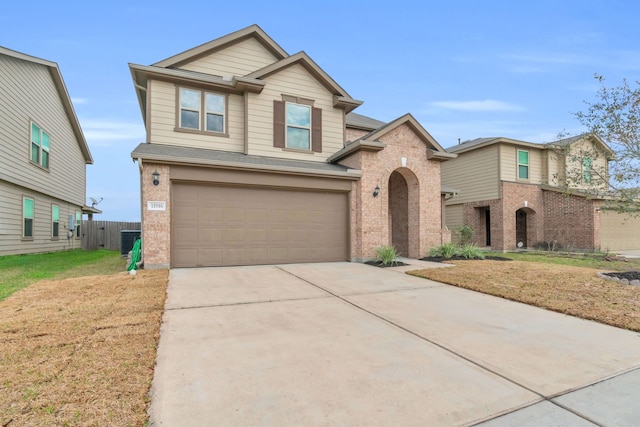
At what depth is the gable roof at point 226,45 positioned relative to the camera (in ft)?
33.9

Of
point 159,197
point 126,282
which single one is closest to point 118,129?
point 159,197

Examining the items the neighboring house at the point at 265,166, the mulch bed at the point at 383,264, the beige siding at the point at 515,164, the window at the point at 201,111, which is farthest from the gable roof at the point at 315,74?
the beige siding at the point at 515,164

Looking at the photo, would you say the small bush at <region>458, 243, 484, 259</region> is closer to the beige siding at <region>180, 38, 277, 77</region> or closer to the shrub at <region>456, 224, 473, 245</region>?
the shrub at <region>456, 224, 473, 245</region>

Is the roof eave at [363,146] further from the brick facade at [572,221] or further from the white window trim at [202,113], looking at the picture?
the brick facade at [572,221]

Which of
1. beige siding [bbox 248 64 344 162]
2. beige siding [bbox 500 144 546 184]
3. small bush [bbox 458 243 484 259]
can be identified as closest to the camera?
beige siding [bbox 248 64 344 162]

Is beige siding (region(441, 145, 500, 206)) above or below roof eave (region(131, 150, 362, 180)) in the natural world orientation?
above

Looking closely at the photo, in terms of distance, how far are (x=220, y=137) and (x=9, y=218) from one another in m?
8.70

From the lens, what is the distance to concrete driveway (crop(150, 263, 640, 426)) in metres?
2.23

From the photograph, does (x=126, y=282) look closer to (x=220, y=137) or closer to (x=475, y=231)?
(x=220, y=137)

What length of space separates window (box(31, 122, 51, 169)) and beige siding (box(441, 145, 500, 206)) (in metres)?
19.1

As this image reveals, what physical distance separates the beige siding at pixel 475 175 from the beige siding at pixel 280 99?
7899mm

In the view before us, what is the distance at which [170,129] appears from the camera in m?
9.90

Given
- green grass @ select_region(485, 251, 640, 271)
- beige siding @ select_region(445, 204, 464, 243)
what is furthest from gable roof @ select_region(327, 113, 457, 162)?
beige siding @ select_region(445, 204, 464, 243)

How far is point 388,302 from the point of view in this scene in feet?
17.6
